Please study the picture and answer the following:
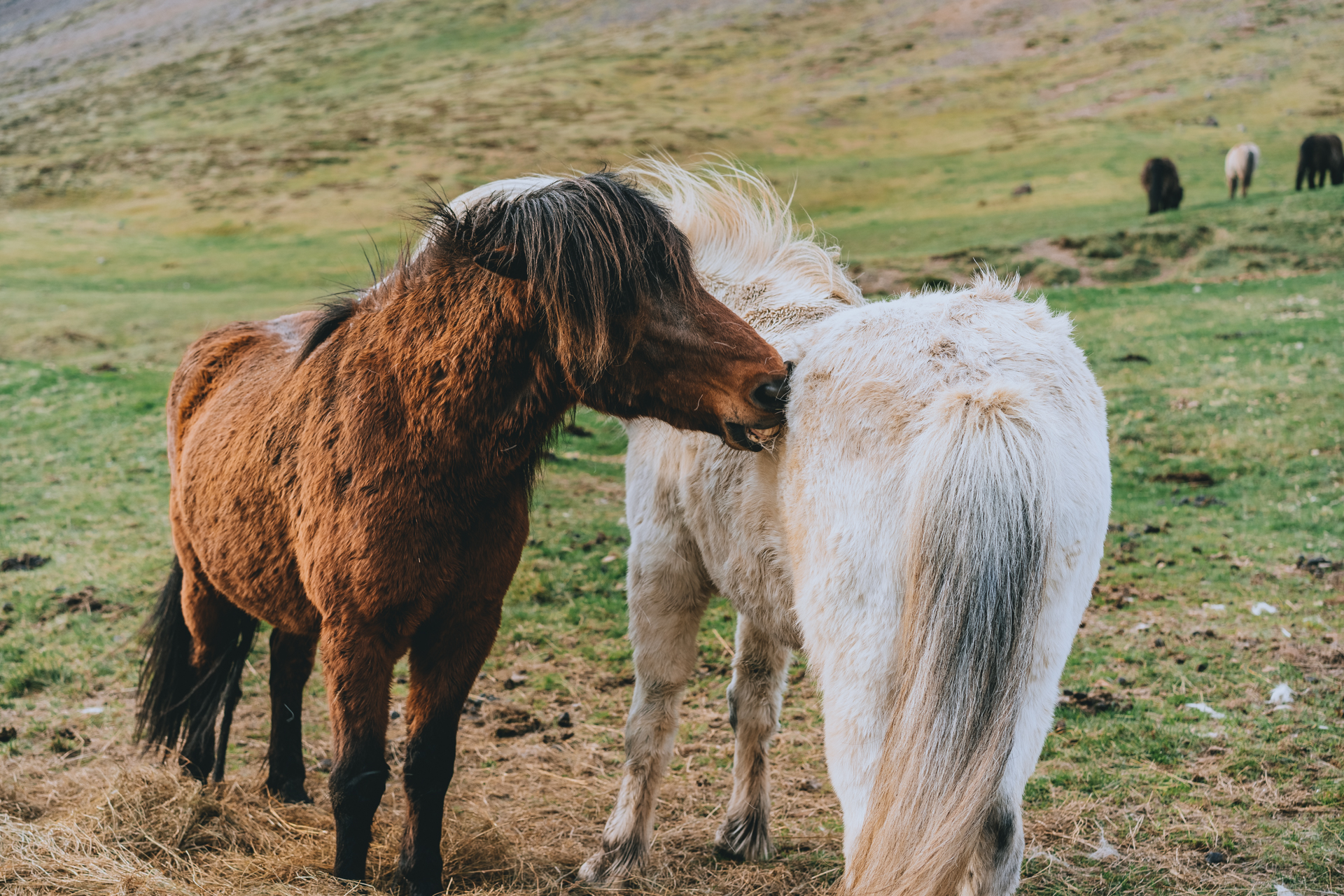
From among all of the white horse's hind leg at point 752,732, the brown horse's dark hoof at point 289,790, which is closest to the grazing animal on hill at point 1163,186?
the white horse's hind leg at point 752,732

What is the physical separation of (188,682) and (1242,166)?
28481mm

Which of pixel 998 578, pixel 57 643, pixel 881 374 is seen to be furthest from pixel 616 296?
pixel 57 643

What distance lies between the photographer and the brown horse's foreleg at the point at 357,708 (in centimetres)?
290

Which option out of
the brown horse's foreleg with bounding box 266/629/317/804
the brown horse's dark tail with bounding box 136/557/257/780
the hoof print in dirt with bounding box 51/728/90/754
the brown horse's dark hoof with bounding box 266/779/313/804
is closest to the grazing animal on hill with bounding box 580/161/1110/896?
the brown horse's foreleg with bounding box 266/629/317/804

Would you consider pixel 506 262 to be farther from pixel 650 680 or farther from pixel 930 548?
pixel 650 680

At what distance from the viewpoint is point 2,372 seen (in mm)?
13039

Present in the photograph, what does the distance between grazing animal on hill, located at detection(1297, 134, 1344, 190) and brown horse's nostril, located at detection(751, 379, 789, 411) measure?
91.9 feet

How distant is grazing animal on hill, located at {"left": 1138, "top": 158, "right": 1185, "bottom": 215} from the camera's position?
76.8ft

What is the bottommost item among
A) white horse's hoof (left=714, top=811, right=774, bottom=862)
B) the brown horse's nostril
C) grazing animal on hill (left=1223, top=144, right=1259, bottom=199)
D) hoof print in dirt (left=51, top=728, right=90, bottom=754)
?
white horse's hoof (left=714, top=811, right=774, bottom=862)

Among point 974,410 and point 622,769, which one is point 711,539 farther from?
point 622,769

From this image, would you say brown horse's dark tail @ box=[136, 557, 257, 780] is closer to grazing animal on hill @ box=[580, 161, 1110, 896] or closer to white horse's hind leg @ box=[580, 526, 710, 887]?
white horse's hind leg @ box=[580, 526, 710, 887]

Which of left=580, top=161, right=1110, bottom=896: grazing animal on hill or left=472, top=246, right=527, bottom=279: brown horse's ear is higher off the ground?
left=472, top=246, right=527, bottom=279: brown horse's ear

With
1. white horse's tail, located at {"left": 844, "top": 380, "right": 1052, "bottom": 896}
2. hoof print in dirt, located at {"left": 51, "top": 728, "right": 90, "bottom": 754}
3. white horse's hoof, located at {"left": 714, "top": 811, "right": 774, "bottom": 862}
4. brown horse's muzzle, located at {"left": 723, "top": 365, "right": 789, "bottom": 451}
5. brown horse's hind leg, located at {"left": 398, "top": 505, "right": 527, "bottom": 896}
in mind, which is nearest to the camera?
white horse's tail, located at {"left": 844, "top": 380, "right": 1052, "bottom": 896}

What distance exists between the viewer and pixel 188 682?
423cm
